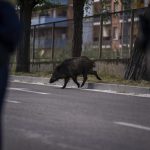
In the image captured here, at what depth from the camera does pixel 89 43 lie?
3052 cm

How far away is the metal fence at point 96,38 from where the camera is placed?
27000mm

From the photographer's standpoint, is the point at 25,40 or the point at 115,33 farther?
the point at 25,40

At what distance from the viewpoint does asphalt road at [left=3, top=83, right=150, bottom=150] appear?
783 cm

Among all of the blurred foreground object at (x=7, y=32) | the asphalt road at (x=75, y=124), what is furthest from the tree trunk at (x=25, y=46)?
the blurred foreground object at (x=7, y=32)

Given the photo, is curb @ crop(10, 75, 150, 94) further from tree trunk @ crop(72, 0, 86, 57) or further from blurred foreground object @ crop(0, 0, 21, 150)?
blurred foreground object @ crop(0, 0, 21, 150)

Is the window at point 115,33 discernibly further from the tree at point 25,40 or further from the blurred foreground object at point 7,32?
the blurred foreground object at point 7,32

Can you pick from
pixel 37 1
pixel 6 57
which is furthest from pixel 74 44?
pixel 6 57

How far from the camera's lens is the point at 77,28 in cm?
2891

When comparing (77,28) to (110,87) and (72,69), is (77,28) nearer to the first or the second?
(72,69)

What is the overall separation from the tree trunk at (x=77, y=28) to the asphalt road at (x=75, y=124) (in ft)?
44.7

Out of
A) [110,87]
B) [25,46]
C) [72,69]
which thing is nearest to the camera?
[110,87]

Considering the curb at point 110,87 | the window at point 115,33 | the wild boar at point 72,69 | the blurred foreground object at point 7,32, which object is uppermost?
the window at point 115,33

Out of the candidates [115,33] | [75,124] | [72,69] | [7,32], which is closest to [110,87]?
[72,69]

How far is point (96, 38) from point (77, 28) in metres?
Result: 1.52
